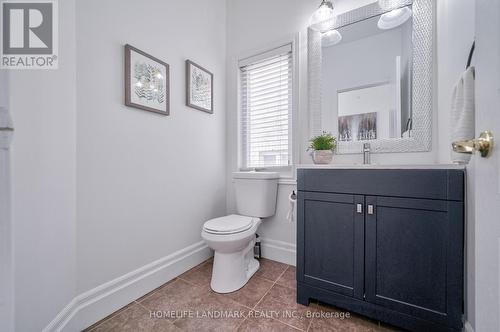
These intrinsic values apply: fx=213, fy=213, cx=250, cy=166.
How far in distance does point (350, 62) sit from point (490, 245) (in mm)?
1564

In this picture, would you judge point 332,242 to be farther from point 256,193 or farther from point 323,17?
point 323,17

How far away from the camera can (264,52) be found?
2.04 metres

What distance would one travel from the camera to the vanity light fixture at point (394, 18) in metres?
1.46

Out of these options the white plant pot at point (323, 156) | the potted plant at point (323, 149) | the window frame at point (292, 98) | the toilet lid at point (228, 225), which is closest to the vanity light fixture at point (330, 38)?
the window frame at point (292, 98)

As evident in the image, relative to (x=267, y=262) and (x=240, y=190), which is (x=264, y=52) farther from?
(x=267, y=262)

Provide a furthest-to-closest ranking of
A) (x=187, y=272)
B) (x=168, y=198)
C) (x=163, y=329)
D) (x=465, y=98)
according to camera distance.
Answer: (x=187, y=272) → (x=168, y=198) → (x=163, y=329) → (x=465, y=98)

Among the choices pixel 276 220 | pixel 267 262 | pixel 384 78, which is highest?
pixel 384 78

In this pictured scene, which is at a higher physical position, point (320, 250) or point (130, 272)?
point (320, 250)

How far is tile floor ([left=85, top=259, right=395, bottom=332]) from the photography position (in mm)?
1171

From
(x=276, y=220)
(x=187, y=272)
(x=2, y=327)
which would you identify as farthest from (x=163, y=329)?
(x=276, y=220)

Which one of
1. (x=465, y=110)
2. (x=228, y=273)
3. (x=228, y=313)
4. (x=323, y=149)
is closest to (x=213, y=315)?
(x=228, y=313)

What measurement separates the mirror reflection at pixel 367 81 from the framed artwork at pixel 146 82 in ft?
4.10

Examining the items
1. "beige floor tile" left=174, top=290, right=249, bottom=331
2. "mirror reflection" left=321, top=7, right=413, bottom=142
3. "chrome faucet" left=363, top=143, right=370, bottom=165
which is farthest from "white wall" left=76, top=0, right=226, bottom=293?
"chrome faucet" left=363, top=143, right=370, bottom=165

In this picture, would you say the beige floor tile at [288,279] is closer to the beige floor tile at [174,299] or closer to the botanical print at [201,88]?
the beige floor tile at [174,299]
